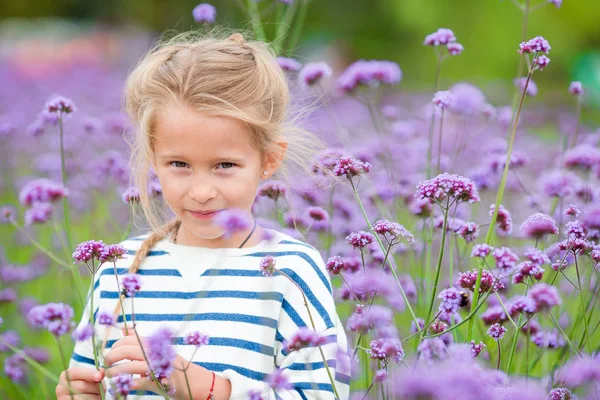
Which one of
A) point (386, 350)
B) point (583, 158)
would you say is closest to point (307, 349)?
point (386, 350)

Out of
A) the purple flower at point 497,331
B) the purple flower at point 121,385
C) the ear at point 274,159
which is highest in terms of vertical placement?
the ear at point 274,159

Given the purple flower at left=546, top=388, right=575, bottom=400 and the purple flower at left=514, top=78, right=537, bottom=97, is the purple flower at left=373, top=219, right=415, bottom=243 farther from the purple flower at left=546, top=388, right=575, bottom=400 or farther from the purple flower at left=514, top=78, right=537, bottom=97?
the purple flower at left=514, top=78, right=537, bottom=97

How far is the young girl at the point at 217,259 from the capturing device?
1.65 m

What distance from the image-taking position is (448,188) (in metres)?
1.49

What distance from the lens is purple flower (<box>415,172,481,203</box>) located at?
1.49m

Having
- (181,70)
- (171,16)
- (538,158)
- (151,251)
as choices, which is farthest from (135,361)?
(171,16)

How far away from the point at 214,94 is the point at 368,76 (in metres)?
1.03

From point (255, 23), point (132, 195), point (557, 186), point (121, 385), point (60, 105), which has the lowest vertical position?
point (121, 385)

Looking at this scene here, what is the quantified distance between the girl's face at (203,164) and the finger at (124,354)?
1.10ft

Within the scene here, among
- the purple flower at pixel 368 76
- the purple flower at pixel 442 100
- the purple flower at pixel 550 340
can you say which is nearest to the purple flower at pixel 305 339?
the purple flower at pixel 550 340

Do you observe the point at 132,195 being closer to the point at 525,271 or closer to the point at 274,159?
the point at 274,159

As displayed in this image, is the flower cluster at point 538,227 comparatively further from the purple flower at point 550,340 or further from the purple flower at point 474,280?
the purple flower at point 550,340

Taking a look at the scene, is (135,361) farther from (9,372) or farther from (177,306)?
(9,372)

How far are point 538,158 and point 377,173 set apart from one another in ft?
6.45
